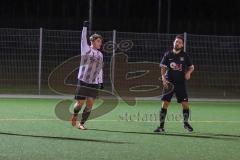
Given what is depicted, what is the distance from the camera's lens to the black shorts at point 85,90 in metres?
10.9

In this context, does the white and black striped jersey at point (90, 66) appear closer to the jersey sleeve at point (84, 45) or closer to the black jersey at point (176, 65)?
the jersey sleeve at point (84, 45)

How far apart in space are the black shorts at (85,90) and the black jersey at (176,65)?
135cm

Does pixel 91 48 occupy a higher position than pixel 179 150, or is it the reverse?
pixel 91 48

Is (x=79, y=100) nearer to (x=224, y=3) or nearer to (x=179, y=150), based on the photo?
(x=179, y=150)

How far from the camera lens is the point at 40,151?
8.09m

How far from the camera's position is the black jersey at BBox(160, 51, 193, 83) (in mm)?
10773

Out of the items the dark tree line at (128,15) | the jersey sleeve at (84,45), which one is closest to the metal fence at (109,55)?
the jersey sleeve at (84,45)

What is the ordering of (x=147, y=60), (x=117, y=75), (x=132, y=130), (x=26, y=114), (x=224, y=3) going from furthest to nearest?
(x=224, y=3) < (x=147, y=60) < (x=117, y=75) < (x=26, y=114) < (x=132, y=130)

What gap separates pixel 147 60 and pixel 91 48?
33.6 feet

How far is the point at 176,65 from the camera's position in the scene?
10.8 m

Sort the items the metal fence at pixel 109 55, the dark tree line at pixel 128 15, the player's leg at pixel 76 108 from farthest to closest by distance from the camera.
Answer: the dark tree line at pixel 128 15, the metal fence at pixel 109 55, the player's leg at pixel 76 108

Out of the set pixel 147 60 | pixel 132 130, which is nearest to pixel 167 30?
pixel 147 60

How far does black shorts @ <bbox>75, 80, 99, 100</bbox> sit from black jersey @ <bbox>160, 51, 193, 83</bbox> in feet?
4.42

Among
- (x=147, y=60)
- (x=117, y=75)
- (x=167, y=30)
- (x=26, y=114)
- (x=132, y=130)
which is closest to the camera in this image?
(x=132, y=130)
